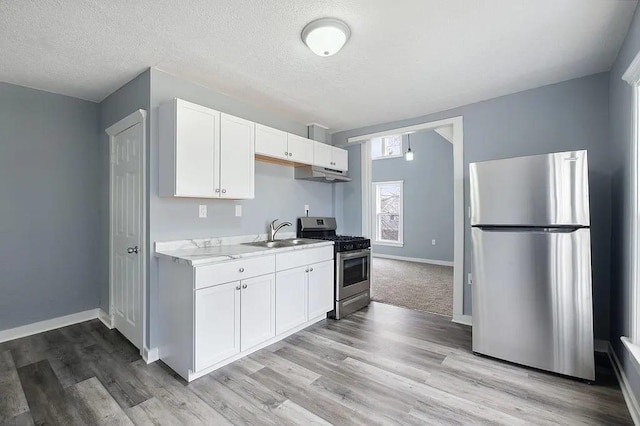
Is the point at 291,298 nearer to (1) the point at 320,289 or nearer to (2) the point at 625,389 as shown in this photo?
(1) the point at 320,289

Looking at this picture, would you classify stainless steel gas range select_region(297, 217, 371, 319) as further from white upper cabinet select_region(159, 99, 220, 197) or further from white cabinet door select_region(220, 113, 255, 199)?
white upper cabinet select_region(159, 99, 220, 197)

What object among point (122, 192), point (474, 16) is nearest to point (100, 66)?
point (122, 192)

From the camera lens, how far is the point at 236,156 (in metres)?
2.80

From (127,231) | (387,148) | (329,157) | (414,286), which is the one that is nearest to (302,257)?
(329,157)

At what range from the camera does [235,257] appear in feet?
7.79

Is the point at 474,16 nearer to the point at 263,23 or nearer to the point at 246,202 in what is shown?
the point at 263,23

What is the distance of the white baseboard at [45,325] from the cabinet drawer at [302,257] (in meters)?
2.36

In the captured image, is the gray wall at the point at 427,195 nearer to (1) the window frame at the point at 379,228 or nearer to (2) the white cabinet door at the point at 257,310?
(1) the window frame at the point at 379,228

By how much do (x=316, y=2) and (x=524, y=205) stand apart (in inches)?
83.1

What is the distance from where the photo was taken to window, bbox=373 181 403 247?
765 cm

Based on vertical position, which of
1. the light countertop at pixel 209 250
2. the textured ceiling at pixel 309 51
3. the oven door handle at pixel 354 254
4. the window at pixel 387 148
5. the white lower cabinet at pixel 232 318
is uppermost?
the window at pixel 387 148

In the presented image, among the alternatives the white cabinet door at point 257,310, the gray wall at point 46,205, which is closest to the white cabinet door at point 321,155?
the white cabinet door at point 257,310

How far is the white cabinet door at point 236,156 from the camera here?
8.85 ft

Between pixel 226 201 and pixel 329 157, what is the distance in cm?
154
